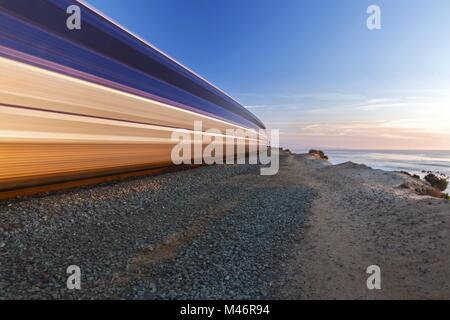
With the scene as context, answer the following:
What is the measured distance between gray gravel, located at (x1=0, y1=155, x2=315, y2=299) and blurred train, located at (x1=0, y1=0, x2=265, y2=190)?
3.10ft

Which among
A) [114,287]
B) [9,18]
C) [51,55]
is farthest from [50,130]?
[114,287]

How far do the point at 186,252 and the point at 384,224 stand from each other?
17.4 ft

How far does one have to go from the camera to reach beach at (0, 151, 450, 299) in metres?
4.12

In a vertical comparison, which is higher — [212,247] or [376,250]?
[212,247]

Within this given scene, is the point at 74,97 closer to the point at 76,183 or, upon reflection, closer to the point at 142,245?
the point at 76,183

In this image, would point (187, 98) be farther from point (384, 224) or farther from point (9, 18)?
point (384, 224)

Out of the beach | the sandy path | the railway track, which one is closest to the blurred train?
the railway track

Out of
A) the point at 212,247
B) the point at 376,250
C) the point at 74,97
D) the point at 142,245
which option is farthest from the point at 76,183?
the point at 376,250

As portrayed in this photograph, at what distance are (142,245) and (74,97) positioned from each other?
3903 millimetres

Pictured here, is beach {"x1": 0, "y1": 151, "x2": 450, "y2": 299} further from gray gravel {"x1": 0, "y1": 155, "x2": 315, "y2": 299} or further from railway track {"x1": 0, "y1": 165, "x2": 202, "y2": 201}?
railway track {"x1": 0, "y1": 165, "x2": 202, "y2": 201}

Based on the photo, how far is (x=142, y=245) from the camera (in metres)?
5.31

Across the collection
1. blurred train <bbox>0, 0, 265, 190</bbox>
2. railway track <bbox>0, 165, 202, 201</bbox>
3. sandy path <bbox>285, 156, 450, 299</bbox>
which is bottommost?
sandy path <bbox>285, 156, 450, 299</bbox>

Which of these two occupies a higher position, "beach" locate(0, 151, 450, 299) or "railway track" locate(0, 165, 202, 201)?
"railway track" locate(0, 165, 202, 201)

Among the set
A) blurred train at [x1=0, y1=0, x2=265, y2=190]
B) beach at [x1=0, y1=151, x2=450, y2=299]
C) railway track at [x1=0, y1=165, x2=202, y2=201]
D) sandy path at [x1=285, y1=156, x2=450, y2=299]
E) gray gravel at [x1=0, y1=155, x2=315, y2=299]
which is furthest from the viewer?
railway track at [x1=0, y1=165, x2=202, y2=201]
